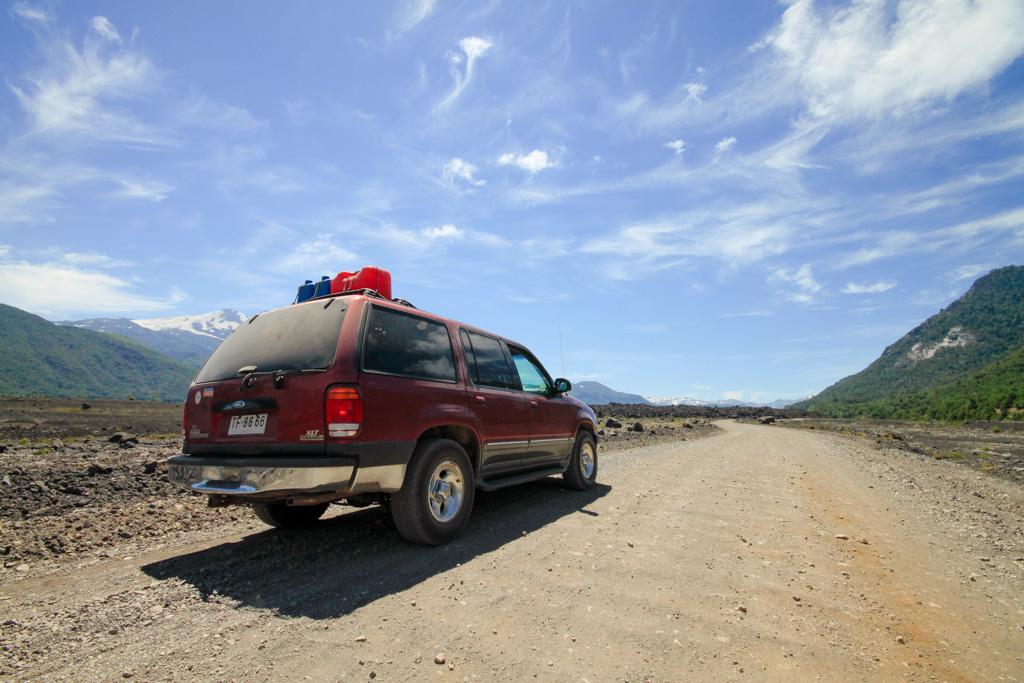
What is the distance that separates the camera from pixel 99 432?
691 inches

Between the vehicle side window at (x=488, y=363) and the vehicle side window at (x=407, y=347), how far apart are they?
385 mm

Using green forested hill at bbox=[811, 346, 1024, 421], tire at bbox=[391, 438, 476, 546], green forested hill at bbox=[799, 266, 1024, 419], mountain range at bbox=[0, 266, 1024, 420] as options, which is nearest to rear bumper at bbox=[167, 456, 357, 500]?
tire at bbox=[391, 438, 476, 546]

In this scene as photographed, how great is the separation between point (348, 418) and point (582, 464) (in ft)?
15.5

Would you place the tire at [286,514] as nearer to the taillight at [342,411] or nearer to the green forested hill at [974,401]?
the taillight at [342,411]

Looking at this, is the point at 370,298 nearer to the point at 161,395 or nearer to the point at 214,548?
the point at 214,548

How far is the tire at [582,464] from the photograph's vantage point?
7.46m

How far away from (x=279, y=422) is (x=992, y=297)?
185m

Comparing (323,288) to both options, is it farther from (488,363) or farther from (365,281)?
(488,363)

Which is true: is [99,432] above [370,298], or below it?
below

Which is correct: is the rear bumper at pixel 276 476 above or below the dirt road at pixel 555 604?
above

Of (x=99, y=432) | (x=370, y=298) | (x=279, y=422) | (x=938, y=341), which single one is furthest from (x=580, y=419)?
(x=938, y=341)

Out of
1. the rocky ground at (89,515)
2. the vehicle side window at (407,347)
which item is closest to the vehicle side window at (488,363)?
the vehicle side window at (407,347)

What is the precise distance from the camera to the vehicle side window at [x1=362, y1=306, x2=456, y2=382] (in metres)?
4.29

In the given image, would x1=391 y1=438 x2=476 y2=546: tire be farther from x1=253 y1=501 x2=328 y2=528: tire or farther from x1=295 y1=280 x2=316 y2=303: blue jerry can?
x1=295 y1=280 x2=316 y2=303: blue jerry can
